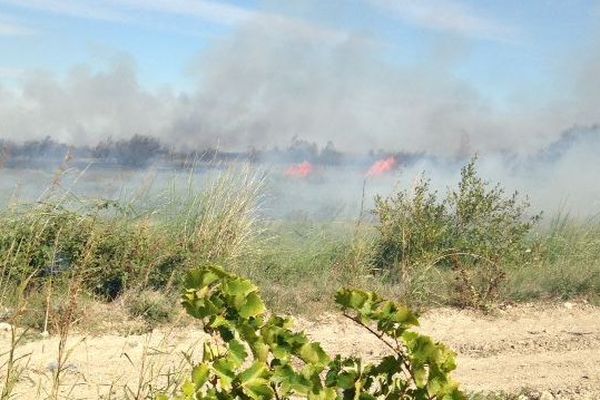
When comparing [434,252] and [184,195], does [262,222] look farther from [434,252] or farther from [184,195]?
[434,252]

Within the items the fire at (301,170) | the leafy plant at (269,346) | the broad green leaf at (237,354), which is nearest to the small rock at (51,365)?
the leafy plant at (269,346)

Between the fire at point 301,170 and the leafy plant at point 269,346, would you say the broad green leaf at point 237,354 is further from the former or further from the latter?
the fire at point 301,170

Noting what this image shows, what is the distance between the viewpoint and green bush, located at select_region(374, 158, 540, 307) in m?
9.14

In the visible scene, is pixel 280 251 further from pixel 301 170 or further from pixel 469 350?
pixel 301 170

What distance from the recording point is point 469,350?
702 cm

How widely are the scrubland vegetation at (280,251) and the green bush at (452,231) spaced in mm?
16

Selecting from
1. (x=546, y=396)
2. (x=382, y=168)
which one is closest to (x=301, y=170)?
(x=382, y=168)

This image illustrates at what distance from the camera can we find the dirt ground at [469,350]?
545 centimetres

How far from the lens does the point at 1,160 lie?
21.6 feet

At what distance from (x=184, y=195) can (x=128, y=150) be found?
15.9 ft

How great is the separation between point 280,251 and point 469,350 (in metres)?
2.97

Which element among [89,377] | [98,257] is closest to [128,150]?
[98,257]

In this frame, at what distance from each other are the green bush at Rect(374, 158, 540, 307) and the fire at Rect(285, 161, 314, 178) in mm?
5770

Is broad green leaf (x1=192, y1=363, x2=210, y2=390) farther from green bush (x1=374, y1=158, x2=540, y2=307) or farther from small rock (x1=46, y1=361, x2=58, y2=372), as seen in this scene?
green bush (x1=374, y1=158, x2=540, y2=307)
